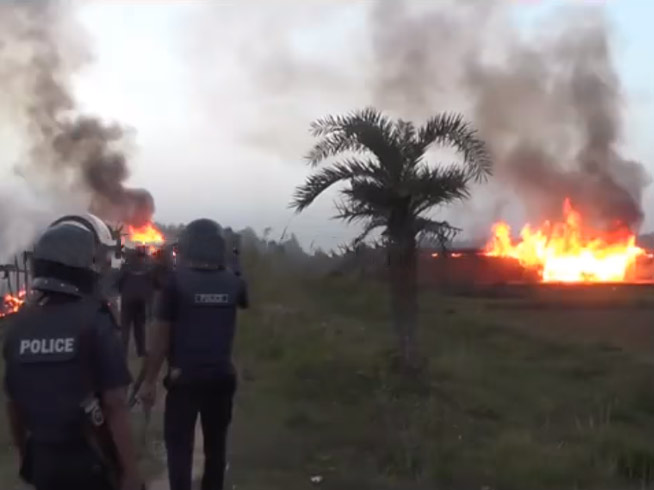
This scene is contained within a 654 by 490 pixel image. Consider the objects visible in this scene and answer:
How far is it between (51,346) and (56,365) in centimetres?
7

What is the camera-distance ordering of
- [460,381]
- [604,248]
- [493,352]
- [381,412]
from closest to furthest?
[381,412] → [460,381] → [493,352] → [604,248]

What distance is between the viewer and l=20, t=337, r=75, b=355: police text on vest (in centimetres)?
340

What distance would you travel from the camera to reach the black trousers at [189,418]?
18.5ft

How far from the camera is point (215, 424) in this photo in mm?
5781

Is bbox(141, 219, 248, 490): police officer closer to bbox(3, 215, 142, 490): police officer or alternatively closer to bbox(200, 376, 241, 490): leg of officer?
bbox(200, 376, 241, 490): leg of officer

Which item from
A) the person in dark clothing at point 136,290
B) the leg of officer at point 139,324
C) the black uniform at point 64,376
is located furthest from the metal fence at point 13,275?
the black uniform at point 64,376

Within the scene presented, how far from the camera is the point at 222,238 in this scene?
5832 millimetres

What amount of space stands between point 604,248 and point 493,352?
78.6ft

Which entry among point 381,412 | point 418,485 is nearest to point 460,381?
point 381,412

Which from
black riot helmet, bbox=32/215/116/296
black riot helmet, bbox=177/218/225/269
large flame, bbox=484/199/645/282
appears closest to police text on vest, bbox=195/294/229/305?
black riot helmet, bbox=177/218/225/269

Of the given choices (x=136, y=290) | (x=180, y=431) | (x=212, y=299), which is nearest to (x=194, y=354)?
(x=212, y=299)

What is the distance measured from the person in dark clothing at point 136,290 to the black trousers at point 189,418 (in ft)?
20.5

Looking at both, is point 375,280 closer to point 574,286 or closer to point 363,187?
point 574,286

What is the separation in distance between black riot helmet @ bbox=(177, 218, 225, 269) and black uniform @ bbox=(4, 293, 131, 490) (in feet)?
7.22
